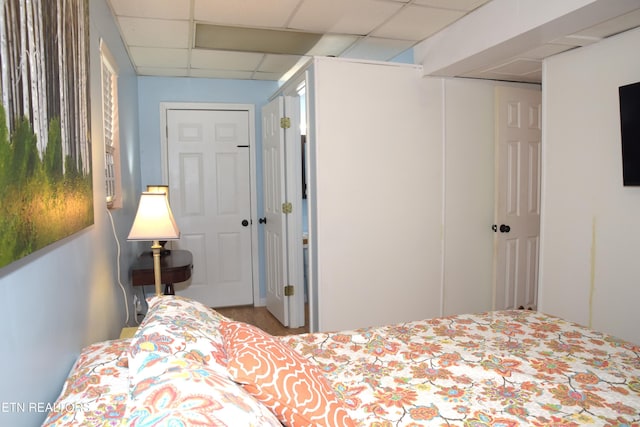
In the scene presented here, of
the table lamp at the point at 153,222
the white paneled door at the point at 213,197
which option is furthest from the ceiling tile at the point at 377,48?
the table lamp at the point at 153,222

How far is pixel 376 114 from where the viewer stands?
332 cm

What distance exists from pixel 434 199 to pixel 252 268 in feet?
7.05

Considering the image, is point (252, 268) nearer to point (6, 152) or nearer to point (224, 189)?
point (224, 189)

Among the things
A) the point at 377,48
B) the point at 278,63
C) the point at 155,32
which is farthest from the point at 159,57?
the point at 377,48

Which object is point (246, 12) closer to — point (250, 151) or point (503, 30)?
point (503, 30)

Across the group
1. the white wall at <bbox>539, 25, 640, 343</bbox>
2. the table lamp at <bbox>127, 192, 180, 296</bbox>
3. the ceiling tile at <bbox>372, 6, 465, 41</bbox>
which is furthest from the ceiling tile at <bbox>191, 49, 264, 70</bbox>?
the white wall at <bbox>539, 25, 640, 343</bbox>

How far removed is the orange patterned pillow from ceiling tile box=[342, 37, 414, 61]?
9.14 ft

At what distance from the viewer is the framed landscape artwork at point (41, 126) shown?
860mm

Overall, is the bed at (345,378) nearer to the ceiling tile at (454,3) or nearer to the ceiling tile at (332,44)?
the ceiling tile at (454,3)

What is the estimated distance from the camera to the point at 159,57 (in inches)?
145

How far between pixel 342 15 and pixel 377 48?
0.81 metres

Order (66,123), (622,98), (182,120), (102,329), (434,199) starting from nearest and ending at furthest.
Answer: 1. (66,123)
2. (102,329)
3. (622,98)
4. (434,199)
5. (182,120)

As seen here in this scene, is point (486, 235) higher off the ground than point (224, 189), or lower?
lower

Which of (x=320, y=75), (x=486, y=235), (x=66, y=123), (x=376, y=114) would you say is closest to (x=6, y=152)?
(x=66, y=123)
